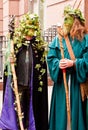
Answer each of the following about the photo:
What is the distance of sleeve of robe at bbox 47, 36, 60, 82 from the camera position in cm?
587

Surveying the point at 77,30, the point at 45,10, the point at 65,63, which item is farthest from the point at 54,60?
the point at 45,10

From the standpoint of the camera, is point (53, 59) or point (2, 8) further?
point (2, 8)

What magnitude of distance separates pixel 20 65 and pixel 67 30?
0.92m

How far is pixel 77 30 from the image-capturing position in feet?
19.1

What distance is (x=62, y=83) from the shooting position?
236 inches

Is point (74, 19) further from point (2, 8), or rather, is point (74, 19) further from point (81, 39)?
point (2, 8)

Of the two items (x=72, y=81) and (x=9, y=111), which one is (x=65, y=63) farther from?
(x=9, y=111)

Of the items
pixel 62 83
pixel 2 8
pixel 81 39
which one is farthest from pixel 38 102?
pixel 2 8

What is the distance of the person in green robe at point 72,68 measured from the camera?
18.9ft

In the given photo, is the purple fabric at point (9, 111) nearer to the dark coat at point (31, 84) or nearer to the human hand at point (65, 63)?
the dark coat at point (31, 84)

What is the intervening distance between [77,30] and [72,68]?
0.47 meters

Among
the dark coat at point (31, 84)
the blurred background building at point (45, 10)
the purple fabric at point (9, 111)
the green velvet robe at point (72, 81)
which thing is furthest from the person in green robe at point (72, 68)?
the blurred background building at point (45, 10)

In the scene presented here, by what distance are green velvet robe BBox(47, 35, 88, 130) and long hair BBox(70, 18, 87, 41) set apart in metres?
0.06

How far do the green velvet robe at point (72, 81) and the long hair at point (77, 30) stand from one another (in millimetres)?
59
